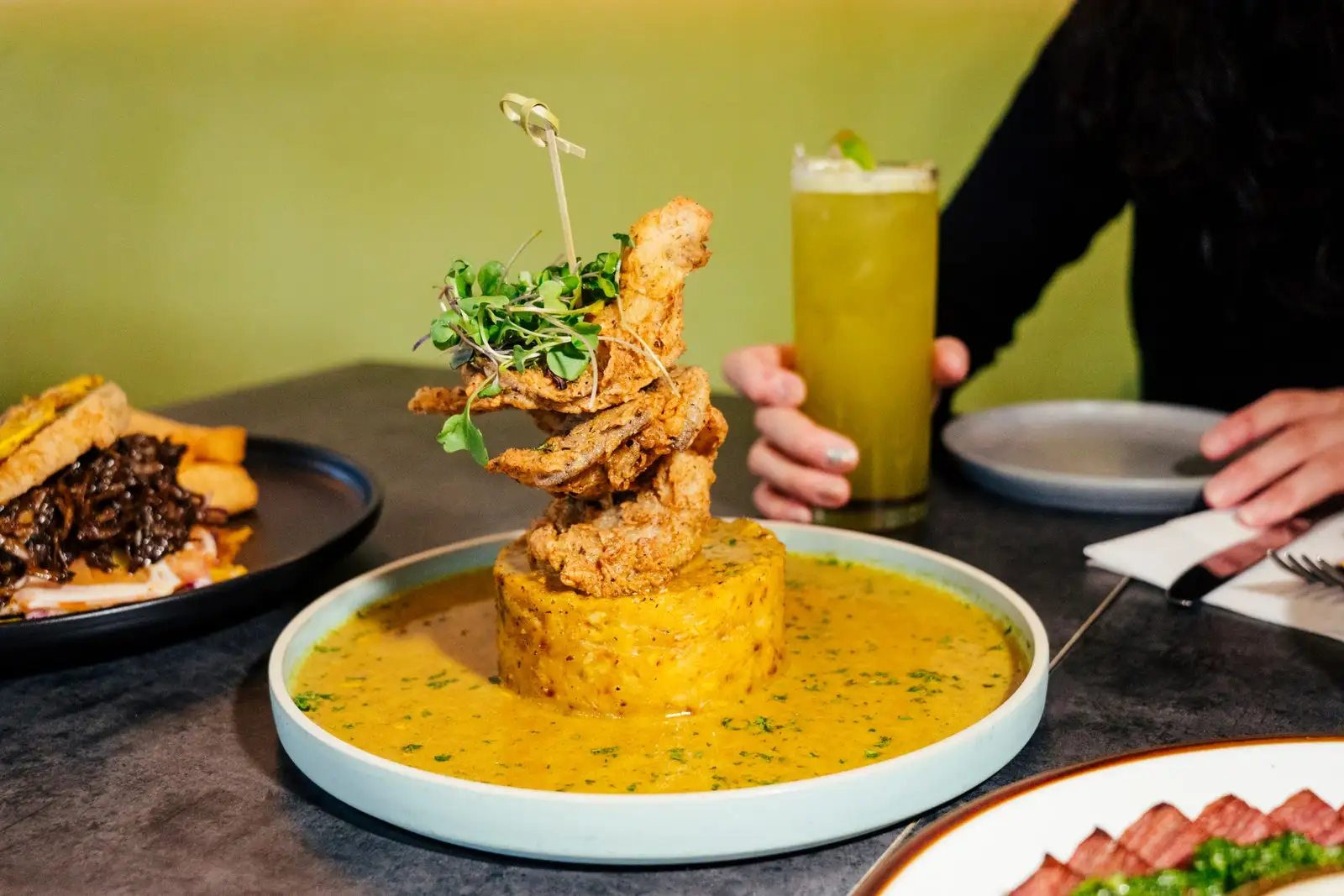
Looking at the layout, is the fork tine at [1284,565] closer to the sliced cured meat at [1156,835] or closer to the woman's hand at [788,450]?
the woman's hand at [788,450]

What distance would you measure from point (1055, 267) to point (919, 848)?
2462 mm

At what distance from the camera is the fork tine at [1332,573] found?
139 centimetres

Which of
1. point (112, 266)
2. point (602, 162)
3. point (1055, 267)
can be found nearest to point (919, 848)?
point (1055, 267)

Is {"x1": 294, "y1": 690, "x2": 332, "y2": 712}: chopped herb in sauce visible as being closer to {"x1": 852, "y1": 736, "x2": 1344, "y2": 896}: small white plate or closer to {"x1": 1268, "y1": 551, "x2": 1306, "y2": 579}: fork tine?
{"x1": 852, "y1": 736, "x2": 1344, "y2": 896}: small white plate

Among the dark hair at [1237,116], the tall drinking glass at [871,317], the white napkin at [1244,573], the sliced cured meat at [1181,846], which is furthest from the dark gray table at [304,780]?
the dark hair at [1237,116]

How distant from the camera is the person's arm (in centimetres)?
275

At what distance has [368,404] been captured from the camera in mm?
2744

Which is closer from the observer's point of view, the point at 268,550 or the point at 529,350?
Answer: the point at 529,350

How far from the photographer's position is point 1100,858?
30.4 inches

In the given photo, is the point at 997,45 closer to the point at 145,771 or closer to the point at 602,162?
the point at 602,162

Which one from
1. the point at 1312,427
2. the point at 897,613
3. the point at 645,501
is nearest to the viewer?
the point at 645,501

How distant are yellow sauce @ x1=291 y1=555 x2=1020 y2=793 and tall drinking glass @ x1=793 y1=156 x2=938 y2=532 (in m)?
0.43

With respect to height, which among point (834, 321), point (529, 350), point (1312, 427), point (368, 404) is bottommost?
point (368, 404)

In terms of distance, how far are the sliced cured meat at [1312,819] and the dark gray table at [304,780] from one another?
0.28 m
